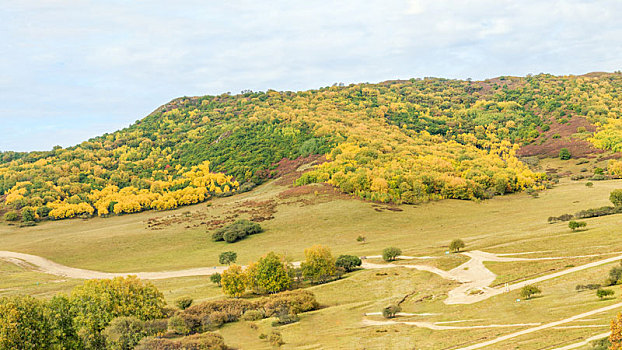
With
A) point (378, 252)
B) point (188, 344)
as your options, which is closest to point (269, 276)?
point (188, 344)

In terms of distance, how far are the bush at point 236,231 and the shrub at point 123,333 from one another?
52034 millimetres

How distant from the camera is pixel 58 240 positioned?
10338 centimetres

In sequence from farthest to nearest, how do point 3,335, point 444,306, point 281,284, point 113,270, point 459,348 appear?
point 113,270 → point 281,284 → point 444,306 → point 3,335 → point 459,348

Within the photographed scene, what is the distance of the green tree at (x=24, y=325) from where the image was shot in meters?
38.0

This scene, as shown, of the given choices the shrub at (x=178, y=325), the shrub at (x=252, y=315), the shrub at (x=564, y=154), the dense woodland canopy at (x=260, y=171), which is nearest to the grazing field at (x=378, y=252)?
the shrub at (x=252, y=315)

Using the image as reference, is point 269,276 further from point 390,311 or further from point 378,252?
point 378,252

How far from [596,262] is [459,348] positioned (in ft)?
76.9

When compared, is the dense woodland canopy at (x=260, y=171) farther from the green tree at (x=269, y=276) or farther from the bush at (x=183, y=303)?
the bush at (x=183, y=303)

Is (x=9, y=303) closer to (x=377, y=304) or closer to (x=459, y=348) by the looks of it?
(x=377, y=304)

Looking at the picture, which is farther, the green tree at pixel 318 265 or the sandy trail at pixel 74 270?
the sandy trail at pixel 74 270

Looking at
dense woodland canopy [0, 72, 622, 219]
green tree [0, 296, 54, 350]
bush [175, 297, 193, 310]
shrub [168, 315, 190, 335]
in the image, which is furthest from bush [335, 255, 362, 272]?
dense woodland canopy [0, 72, 622, 219]

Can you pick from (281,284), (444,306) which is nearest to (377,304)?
(444,306)

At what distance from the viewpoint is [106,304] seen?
45781 millimetres

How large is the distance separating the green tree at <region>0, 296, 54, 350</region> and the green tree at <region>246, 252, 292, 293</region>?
82.1 ft
